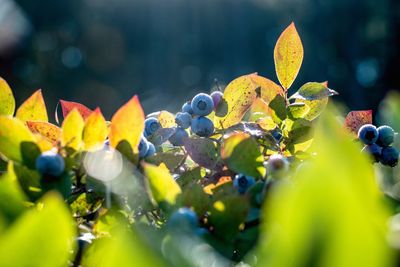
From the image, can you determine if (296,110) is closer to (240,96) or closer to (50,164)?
(240,96)

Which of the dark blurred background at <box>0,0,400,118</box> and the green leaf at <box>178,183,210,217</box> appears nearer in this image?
the green leaf at <box>178,183,210,217</box>

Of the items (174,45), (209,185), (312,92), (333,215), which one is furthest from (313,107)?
(174,45)

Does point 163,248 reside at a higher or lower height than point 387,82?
higher

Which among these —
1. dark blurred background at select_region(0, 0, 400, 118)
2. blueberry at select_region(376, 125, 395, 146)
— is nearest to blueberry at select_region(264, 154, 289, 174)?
blueberry at select_region(376, 125, 395, 146)

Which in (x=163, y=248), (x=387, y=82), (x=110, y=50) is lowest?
(x=387, y=82)

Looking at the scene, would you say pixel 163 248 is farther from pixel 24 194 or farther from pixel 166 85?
pixel 166 85

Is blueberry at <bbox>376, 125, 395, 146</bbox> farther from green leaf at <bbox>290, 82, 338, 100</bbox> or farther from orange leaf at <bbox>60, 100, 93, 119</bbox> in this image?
orange leaf at <bbox>60, 100, 93, 119</bbox>

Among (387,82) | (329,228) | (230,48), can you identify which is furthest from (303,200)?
(230,48)
